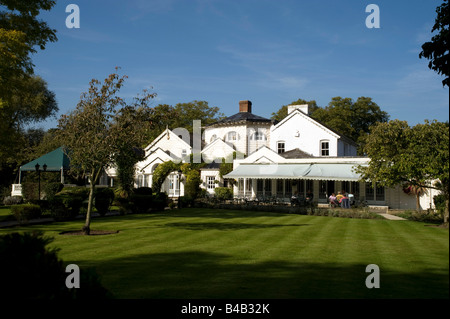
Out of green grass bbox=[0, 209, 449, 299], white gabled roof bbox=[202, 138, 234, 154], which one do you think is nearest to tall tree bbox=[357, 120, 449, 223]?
green grass bbox=[0, 209, 449, 299]

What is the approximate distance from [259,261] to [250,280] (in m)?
2.04

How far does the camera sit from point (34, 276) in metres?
4.35

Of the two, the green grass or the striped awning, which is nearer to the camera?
the green grass

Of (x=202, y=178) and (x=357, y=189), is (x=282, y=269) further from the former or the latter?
(x=202, y=178)

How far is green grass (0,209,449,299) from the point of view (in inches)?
285

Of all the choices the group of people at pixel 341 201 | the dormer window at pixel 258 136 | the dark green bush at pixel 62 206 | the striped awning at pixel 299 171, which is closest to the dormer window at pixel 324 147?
the striped awning at pixel 299 171

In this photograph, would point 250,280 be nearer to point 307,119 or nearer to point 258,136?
point 307,119

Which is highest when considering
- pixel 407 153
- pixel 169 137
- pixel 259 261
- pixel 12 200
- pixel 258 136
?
pixel 169 137

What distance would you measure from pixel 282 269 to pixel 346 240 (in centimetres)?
582

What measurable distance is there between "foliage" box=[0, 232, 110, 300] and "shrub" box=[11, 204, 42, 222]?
14831 mm

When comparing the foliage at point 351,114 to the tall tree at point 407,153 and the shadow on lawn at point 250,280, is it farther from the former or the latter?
the shadow on lawn at point 250,280

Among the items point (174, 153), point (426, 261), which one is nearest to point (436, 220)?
point (426, 261)

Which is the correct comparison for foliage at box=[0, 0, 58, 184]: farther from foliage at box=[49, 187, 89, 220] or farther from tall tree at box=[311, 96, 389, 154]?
tall tree at box=[311, 96, 389, 154]

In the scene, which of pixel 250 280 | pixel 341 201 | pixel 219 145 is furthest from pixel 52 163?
pixel 250 280
